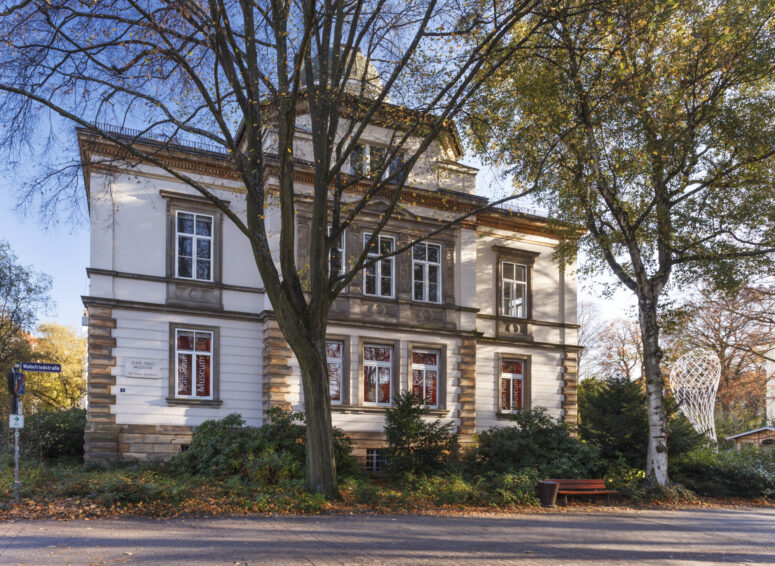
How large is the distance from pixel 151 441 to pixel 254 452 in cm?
497

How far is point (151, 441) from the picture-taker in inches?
786

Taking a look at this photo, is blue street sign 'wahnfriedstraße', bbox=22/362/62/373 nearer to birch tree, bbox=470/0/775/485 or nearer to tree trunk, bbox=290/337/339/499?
tree trunk, bbox=290/337/339/499

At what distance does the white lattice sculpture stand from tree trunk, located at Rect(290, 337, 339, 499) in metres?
18.2

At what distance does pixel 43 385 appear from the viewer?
41.0 meters

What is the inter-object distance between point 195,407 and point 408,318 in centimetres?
779

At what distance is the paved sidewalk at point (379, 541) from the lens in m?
8.38

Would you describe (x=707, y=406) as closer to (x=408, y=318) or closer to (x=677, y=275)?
(x=677, y=275)

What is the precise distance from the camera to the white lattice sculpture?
2681 cm

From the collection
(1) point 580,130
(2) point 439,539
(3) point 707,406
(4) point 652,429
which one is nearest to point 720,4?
(1) point 580,130

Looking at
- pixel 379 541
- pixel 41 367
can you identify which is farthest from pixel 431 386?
pixel 379 541

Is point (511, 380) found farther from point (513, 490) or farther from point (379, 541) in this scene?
point (379, 541)

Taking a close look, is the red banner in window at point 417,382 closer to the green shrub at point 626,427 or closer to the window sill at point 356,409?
the window sill at point 356,409

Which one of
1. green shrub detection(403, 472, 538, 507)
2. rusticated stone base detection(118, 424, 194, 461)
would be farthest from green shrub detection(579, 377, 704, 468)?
rusticated stone base detection(118, 424, 194, 461)

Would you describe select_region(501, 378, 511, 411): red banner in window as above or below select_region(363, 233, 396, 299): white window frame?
below
